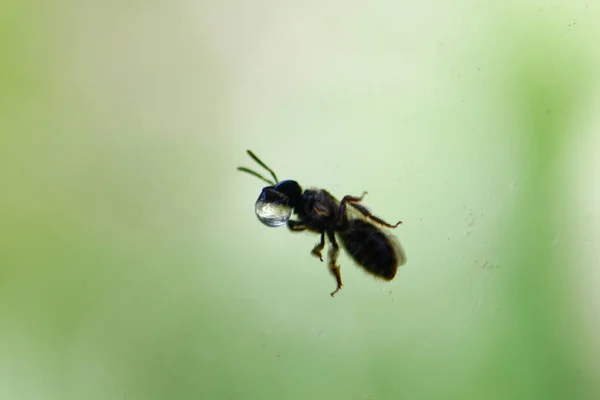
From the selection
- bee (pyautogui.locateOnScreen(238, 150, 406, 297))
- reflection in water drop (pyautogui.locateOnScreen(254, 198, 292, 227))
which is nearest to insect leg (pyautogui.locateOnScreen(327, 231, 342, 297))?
bee (pyautogui.locateOnScreen(238, 150, 406, 297))

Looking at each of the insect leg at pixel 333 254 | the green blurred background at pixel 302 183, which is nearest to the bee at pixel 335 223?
the insect leg at pixel 333 254

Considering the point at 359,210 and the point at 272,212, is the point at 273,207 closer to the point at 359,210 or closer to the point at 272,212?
the point at 272,212

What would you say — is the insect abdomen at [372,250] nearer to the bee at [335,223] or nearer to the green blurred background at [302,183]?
the bee at [335,223]

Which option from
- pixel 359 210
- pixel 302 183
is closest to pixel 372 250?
pixel 359 210

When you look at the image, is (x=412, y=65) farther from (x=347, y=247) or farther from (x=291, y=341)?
(x=291, y=341)

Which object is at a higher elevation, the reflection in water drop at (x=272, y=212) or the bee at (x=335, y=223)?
the bee at (x=335, y=223)
